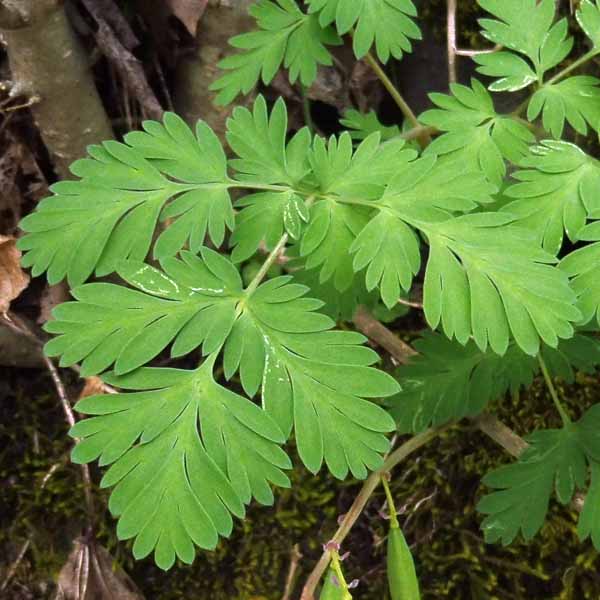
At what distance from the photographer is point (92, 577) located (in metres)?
1.76

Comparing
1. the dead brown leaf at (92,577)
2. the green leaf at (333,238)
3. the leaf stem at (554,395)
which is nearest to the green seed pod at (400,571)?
the leaf stem at (554,395)

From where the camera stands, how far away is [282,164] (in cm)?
139

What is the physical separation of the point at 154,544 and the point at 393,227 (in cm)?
61

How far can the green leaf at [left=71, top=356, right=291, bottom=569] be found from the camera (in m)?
1.11

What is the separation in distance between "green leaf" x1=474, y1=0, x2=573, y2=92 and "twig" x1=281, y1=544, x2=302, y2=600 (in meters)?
1.12

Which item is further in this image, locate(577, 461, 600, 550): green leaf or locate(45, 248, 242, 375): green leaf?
locate(577, 461, 600, 550): green leaf

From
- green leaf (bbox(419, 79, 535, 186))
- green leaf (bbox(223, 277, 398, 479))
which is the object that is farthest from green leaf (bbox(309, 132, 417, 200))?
green leaf (bbox(223, 277, 398, 479))

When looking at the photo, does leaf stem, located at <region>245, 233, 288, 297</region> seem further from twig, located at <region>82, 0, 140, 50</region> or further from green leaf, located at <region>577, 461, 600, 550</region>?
twig, located at <region>82, 0, 140, 50</region>

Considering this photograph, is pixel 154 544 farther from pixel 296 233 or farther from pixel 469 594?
pixel 469 594

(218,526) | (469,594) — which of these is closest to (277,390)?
(218,526)

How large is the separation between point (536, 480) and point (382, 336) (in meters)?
0.51

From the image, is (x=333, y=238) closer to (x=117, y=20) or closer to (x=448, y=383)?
(x=448, y=383)

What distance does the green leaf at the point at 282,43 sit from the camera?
166cm

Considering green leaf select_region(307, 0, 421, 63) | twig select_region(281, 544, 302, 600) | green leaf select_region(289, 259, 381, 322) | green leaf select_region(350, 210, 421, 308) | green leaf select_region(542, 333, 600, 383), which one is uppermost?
green leaf select_region(307, 0, 421, 63)
